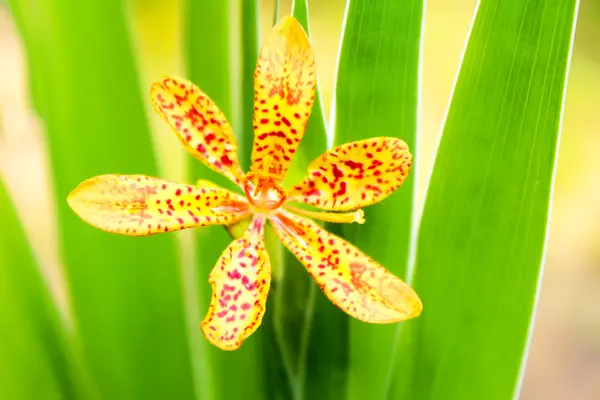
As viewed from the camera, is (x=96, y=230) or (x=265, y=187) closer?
(x=265, y=187)

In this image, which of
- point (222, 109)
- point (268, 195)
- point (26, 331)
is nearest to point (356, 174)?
point (268, 195)

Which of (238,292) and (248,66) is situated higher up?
(248,66)

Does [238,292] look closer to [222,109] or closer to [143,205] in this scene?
[143,205]

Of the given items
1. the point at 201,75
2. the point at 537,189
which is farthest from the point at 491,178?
the point at 201,75

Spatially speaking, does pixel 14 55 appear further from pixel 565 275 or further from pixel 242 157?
pixel 565 275

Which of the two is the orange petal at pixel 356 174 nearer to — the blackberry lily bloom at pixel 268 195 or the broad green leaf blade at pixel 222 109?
the blackberry lily bloom at pixel 268 195
